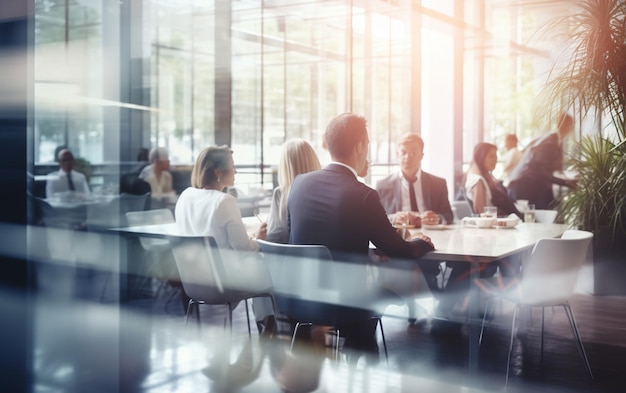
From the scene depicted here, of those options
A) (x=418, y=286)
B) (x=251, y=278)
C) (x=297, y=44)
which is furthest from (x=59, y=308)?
(x=297, y=44)

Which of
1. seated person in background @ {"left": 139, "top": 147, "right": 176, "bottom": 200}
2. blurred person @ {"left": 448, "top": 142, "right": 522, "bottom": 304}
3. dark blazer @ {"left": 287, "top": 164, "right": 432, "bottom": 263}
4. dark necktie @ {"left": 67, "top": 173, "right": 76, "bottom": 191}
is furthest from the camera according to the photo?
seated person in background @ {"left": 139, "top": 147, "right": 176, "bottom": 200}

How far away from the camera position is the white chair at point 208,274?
11.8ft

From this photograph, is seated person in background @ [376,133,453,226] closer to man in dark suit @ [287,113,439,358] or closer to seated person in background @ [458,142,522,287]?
seated person in background @ [458,142,522,287]

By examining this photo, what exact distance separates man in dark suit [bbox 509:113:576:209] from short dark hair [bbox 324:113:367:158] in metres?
4.16

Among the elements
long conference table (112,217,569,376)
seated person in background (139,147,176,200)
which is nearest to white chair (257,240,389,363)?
long conference table (112,217,569,376)

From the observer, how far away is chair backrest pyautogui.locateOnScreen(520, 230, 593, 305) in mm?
3570

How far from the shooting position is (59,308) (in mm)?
3076

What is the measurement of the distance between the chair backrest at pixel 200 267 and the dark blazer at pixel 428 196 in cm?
179

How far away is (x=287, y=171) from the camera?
4023 mm

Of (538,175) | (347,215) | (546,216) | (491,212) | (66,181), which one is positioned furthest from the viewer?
(538,175)

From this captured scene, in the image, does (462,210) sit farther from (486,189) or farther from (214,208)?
(214,208)

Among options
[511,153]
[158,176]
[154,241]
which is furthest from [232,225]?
[511,153]

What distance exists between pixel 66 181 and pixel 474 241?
14.3 ft

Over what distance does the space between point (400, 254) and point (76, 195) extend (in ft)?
13.6
